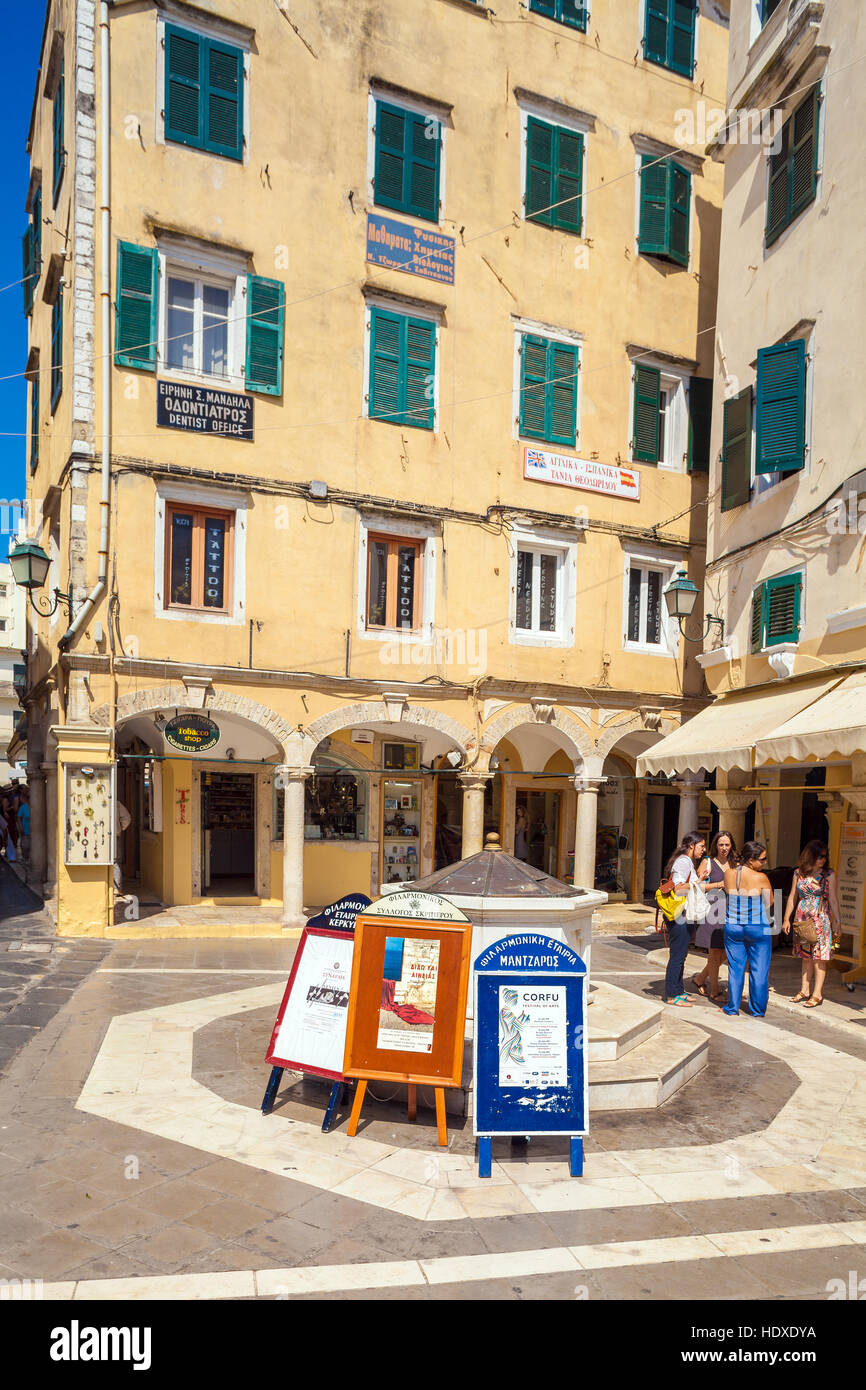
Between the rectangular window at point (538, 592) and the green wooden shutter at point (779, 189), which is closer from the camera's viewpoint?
the green wooden shutter at point (779, 189)

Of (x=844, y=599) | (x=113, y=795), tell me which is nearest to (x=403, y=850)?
(x=113, y=795)

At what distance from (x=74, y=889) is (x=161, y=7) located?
1228cm

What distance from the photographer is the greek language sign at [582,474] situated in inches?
629

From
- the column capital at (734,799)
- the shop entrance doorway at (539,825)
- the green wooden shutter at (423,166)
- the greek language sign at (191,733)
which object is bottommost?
the shop entrance doorway at (539,825)

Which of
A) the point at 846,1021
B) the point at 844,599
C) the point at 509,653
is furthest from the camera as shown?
the point at 509,653

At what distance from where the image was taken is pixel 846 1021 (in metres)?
9.52

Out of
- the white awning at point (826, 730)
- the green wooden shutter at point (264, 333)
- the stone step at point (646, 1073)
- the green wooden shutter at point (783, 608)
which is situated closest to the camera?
the stone step at point (646, 1073)

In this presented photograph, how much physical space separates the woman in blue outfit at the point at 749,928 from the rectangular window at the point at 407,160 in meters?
11.3

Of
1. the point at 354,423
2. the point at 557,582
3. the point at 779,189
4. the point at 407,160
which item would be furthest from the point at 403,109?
the point at 557,582

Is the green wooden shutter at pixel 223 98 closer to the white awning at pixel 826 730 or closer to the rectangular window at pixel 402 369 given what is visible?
the rectangular window at pixel 402 369

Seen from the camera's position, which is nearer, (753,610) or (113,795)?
(113,795)

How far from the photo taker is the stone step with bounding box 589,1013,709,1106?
6.66 metres

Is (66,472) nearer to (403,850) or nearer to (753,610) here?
(403,850)

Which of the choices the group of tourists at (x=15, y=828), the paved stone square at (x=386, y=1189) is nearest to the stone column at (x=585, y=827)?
the paved stone square at (x=386, y=1189)
